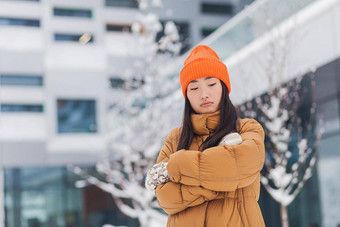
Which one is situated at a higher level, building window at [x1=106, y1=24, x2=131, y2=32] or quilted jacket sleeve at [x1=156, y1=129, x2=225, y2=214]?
building window at [x1=106, y1=24, x2=131, y2=32]

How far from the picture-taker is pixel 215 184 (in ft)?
6.75

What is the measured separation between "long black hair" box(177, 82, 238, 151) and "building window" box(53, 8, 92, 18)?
19225 millimetres

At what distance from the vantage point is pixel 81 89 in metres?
20.5

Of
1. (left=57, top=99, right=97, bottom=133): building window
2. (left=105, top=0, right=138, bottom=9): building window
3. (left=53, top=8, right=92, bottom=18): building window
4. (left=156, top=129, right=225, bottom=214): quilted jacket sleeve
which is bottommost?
(left=156, top=129, right=225, bottom=214): quilted jacket sleeve

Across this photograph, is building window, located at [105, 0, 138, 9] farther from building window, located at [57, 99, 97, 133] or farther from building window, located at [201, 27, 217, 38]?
building window, located at [57, 99, 97, 133]

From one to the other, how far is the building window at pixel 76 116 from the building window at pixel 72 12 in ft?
11.4

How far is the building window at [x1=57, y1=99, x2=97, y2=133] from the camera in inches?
799

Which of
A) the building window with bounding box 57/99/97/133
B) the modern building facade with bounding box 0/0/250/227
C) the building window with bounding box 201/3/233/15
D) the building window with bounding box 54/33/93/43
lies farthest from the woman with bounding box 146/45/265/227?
the building window with bounding box 201/3/233/15

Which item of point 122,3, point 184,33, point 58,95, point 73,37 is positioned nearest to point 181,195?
point 58,95

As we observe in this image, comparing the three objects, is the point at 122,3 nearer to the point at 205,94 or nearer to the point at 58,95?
the point at 58,95

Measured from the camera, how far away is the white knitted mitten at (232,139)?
2113 millimetres

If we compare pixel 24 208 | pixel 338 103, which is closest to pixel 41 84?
pixel 24 208

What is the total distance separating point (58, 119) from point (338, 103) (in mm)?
12825

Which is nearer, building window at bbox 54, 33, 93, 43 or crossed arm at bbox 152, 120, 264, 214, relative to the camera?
crossed arm at bbox 152, 120, 264, 214
